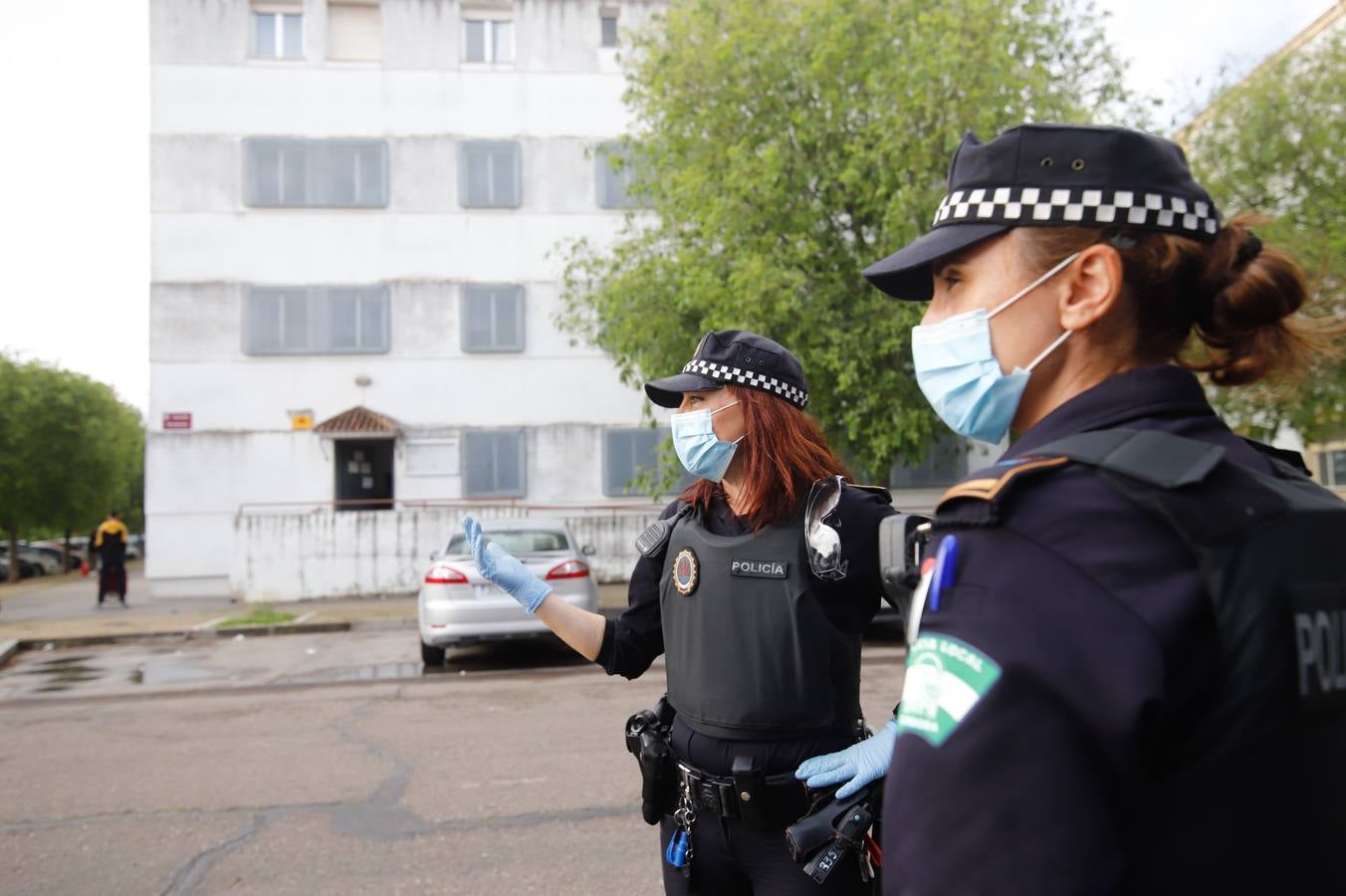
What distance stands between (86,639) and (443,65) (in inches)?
524

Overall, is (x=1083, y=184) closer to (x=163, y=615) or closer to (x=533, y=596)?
(x=533, y=596)

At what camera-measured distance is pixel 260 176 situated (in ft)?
65.7

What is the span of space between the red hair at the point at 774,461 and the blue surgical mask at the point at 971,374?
3.31ft

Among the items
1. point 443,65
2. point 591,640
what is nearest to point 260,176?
point 443,65

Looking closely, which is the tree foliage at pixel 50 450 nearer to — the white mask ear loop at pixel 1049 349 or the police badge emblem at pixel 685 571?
the police badge emblem at pixel 685 571

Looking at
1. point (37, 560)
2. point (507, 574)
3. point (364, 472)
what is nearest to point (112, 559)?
point (364, 472)

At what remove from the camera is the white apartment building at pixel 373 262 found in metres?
19.8

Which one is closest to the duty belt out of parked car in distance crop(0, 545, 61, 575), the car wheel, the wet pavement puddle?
the car wheel

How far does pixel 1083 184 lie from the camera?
1238 mm

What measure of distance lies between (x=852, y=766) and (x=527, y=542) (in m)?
9.25

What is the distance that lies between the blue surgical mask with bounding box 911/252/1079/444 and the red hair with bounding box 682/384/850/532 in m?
1.01

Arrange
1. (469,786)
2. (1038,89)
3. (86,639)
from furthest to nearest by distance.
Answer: (86,639) < (1038,89) < (469,786)

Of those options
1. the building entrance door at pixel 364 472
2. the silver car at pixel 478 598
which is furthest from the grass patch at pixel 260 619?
the silver car at pixel 478 598

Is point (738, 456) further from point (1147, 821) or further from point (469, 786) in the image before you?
point (469, 786)
